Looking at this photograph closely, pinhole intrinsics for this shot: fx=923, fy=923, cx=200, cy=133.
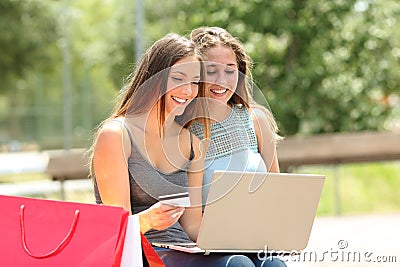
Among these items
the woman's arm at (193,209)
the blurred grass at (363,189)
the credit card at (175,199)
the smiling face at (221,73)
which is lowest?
the blurred grass at (363,189)

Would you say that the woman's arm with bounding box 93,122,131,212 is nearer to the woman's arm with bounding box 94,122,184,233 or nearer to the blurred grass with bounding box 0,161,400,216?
the woman's arm with bounding box 94,122,184,233

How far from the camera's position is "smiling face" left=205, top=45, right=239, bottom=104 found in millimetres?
3268

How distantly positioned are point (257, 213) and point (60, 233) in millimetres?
649

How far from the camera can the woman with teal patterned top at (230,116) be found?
130 inches

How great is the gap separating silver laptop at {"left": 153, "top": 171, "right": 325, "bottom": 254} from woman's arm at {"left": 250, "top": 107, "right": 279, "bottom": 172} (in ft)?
1.84

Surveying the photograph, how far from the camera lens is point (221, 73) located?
131 inches

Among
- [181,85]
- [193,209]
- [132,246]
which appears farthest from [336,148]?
[132,246]

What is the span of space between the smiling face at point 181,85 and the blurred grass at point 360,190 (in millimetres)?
7143

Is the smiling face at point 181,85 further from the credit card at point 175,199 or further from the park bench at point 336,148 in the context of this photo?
the park bench at point 336,148

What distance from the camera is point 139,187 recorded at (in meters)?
2.97

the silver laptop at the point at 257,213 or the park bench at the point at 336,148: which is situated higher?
the silver laptop at the point at 257,213

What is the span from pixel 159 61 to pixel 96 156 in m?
0.37
